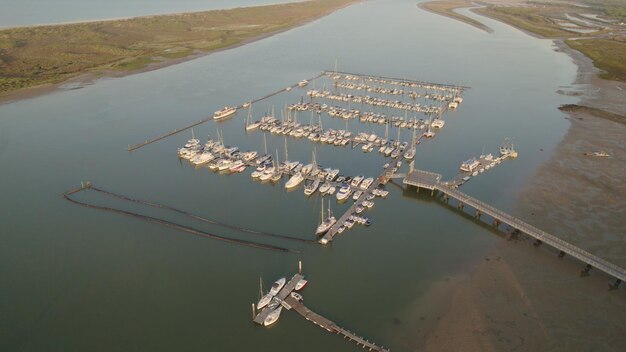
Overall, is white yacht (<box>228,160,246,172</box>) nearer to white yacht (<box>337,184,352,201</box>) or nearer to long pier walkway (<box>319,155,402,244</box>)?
white yacht (<box>337,184,352,201</box>)

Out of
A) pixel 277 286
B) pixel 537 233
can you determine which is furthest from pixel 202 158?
pixel 537 233

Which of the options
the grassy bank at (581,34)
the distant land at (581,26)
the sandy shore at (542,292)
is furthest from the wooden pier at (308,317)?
the grassy bank at (581,34)

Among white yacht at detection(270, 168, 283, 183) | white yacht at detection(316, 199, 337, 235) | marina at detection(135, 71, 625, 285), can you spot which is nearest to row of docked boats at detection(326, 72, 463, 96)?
marina at detection(135, 71, 625, 285)

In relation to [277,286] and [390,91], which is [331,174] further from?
[390,91]

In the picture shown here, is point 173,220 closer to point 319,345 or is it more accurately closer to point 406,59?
point 319,345

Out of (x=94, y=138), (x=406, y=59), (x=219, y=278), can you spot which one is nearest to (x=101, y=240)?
(x=219, y=278)
